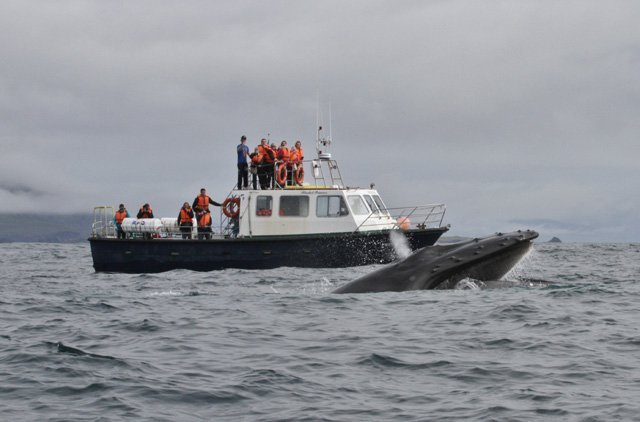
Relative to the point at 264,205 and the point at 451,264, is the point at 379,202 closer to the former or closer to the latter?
the point at 264,205

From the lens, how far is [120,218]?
34.9 meters

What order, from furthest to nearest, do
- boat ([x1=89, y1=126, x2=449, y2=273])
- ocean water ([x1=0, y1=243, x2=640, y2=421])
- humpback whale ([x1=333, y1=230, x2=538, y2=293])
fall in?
boat ([x1=89, y1=126, x2=449, y2=273]) < humpback whale ([x1=333, y1=230, x2=538, y2=293]) < ocean water ([x1=0, y1=243, x2=640, y2=421])

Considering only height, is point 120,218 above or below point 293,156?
below

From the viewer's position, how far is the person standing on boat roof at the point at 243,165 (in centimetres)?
3353

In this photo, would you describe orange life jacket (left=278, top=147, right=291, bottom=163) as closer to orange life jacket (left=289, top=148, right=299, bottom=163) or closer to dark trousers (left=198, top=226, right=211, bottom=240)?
orange life jacket (left=289, top=148, right=299, bottom=163)

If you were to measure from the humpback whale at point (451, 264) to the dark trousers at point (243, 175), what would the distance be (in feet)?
60.3

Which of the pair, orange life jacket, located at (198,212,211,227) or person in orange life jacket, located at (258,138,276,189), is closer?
orange life jacket, located at (198,212,211,227)

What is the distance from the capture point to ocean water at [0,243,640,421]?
8.68 meters

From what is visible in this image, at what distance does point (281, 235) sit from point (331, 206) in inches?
83.0

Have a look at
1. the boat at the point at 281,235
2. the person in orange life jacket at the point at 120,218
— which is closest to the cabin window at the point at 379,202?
the boat at the point at 281,235

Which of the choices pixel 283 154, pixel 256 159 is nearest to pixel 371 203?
pixel 283 154

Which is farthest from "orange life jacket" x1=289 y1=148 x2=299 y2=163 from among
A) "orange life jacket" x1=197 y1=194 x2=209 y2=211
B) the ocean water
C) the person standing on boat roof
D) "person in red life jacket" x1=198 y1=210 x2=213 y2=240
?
the ocean water

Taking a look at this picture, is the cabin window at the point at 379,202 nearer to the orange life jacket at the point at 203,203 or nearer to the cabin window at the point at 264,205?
the cabin window at the point at 264,205

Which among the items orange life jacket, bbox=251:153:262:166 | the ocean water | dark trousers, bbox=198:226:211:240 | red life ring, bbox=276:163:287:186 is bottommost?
the ocean water
